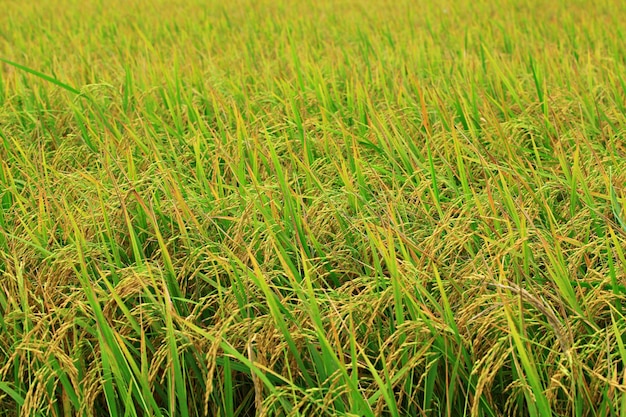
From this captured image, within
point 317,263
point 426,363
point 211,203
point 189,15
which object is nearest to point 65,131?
point 211,203

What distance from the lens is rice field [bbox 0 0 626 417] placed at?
1.22m

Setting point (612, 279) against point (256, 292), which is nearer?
point (612, 279)

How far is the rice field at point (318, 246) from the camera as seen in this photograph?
122 cm

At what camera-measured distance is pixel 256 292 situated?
1.40 metres

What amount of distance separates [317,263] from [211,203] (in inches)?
13.4

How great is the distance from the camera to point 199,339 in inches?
50.3

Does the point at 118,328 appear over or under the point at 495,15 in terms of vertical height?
over

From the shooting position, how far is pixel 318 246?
150 centimetres

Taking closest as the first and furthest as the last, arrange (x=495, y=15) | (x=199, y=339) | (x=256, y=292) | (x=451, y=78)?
(x=199, y=339) < (x=256, y=292) < (x=451, y=78) < (x=495, y=15)

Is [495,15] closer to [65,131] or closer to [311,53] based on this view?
[311,53]

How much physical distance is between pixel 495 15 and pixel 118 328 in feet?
12.8

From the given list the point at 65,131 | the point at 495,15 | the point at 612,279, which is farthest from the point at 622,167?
the point at 495,15

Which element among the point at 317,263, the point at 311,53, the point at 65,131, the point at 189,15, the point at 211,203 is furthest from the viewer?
the point at 189,15

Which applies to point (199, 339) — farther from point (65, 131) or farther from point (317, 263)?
Result: point (65, 131)
